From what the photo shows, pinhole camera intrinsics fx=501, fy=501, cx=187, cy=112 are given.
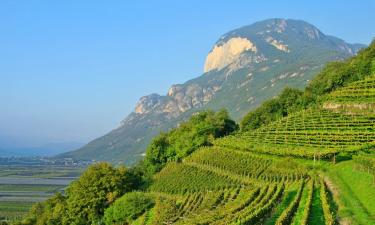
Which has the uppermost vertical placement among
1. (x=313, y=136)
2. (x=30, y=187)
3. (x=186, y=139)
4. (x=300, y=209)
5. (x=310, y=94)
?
(x=310, y=94)

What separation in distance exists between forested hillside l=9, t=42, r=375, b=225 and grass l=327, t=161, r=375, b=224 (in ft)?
0.26

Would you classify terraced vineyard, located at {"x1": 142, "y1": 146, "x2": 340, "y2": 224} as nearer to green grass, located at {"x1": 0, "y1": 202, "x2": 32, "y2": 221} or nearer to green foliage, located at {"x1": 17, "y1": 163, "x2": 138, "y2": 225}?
green foliage, located at {"x1": 17, "y1": 163, "x2": 138, "y2": 225}

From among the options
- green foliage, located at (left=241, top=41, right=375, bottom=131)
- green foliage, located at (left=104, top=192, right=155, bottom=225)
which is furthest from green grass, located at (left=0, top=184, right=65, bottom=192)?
green foliage, located at (left=104, top=192, right=155, bottom=225)

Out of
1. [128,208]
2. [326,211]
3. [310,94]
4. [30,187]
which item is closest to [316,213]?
[326,211]

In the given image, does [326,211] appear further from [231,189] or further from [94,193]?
[94,193]

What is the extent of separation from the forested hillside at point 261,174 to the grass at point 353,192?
0.26ft

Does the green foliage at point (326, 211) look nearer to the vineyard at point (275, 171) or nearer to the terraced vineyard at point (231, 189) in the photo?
the vineyard at point (275, 171)

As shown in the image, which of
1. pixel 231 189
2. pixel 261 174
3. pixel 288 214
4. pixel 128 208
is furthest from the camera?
pixel 128 208

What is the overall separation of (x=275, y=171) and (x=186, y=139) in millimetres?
32955

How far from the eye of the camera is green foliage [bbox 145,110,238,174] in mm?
81812

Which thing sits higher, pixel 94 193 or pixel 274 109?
pixel 274 109

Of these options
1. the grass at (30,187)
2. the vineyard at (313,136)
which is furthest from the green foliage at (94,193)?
the grass at (30,187)

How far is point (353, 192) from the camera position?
38.7 meters

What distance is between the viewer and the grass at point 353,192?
3206 cm
